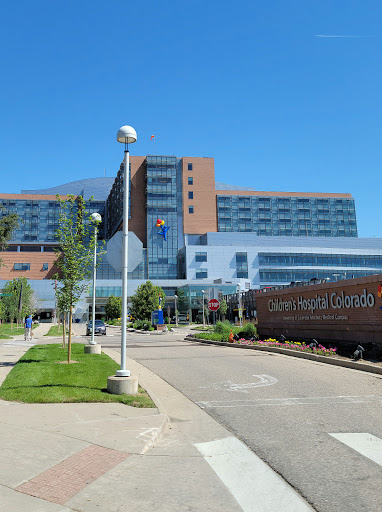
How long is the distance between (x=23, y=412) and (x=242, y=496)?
466 cm

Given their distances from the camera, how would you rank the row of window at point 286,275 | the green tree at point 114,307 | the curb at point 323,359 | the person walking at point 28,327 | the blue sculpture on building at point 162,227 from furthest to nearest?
1. the row of window at point 286,275
2. the blue sculpture on building at point 162,227
3. the green tree at point 114,307
4. the person walking at point 28,327
5. the curb at point 323,359

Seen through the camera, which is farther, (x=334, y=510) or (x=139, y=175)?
(x=139, y=175)

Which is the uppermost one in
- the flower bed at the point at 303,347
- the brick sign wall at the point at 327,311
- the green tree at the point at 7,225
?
the green tree at the point at 7,225

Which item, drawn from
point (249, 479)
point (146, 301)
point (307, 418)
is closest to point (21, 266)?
point (146, 301)

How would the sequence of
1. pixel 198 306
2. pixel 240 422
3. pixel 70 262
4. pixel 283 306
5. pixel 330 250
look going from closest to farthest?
pixel 240 422, pixel 70 262, pixel 283 306, pixel 198 306, pixel 330 250

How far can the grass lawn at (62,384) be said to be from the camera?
8625 mm

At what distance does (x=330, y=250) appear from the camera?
367 ft

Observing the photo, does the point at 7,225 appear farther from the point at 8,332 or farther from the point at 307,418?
the point at 307,418

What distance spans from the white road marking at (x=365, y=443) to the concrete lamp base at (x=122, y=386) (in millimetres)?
4437

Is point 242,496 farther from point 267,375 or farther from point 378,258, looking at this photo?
point 378,258

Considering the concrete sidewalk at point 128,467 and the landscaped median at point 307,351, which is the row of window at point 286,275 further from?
the concrete sidewalk at point 128,467

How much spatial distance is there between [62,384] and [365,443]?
6.85m

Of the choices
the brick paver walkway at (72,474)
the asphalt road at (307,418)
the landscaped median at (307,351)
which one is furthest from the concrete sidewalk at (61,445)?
the landscaped median at (307,351)

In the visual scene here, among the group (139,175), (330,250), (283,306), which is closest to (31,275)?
(139,175)
